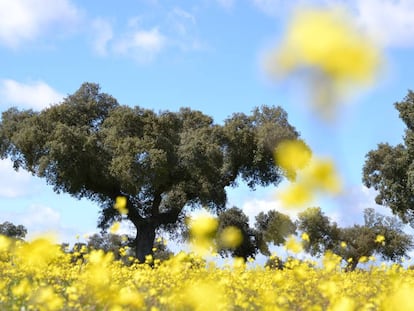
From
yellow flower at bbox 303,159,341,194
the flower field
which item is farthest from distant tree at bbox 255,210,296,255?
yellow flower at bbox 303,159,341,194

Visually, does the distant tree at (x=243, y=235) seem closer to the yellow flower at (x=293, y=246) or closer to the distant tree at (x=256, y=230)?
the distant tree at (x=256, y=230)

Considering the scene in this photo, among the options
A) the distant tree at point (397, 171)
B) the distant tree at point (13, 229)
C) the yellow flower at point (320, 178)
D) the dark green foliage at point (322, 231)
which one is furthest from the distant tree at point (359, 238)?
the yellow flower at point (320, 178)

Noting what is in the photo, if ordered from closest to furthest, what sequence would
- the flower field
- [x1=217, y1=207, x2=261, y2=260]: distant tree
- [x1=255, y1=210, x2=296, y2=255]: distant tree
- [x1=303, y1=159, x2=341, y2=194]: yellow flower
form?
[x1=303, y1=159, x2=341, y2=194]: yellow flower < the flower field < [x1=255, y1=210, x2=296, y2=255]: distant tree < [x1=217, y1=207, x2=261, y2=260]: distant tree

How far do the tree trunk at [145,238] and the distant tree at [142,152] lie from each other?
6 cm

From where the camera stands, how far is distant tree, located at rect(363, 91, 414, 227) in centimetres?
2686

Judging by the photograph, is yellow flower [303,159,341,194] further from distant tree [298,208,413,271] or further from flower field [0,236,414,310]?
distant tree [298,208,413,271]

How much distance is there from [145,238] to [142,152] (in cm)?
545

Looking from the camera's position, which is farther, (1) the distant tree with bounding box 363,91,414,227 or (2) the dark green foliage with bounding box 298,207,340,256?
(2) the dark green foliage with bounding box 298,207,340,256

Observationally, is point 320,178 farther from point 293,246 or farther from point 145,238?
point 145,238

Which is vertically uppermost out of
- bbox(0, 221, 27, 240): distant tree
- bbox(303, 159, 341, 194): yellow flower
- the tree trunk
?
bbox(0, 221, 27, 240): distant tree

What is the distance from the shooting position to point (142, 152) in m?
28.4

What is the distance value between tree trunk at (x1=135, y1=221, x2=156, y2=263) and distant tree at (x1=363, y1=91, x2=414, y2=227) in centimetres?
1274

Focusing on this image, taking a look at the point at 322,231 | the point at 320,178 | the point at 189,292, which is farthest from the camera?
the point at 322,231

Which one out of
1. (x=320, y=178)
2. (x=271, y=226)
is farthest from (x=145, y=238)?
(x=320, y=178)
